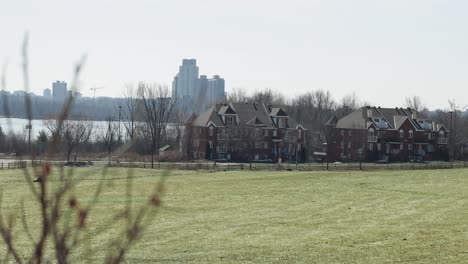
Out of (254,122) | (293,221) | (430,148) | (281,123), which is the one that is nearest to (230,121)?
(254,122)

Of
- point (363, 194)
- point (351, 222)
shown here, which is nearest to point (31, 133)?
point (351, 222)

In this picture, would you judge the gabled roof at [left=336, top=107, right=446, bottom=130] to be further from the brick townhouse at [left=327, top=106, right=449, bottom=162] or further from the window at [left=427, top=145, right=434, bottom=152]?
the window at [left=427, top=145, right=434, bottom=152]

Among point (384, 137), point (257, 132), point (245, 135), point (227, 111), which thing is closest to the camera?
point (245, 135)

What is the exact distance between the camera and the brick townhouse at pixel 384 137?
296 feet

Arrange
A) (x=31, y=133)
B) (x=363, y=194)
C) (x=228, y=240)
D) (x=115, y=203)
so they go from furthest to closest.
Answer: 1. (x=363, y=194)
2. (x=115, y=203)
3. (x=228, y=240)
4. (x=31, y=133)

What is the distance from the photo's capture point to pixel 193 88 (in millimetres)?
2961

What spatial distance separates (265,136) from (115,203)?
173ft

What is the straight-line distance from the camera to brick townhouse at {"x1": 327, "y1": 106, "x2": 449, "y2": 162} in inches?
3556

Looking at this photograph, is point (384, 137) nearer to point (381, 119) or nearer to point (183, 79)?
point (381, 119)

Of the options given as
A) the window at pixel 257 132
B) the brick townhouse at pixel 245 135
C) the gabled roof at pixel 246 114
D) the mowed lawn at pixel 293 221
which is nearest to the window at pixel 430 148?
the brick townhouse at pixel 245 135

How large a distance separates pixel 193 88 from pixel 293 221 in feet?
85.8

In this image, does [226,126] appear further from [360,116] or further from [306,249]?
[306,249]

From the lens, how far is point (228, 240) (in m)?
22.8

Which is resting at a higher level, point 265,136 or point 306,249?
point 265,136
